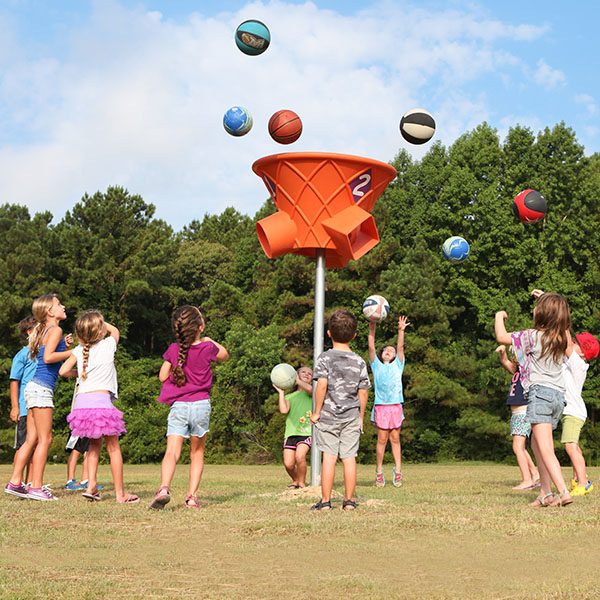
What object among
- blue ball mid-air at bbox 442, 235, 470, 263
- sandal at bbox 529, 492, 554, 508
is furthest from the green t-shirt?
blue ball mid-air at bbox 442, 235, 470, 263

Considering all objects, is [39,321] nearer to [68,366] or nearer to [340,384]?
[68,366]

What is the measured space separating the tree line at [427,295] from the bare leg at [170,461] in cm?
2449

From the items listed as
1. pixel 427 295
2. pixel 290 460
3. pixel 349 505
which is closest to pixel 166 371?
pixel 349 505

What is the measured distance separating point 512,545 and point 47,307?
5.31 metres

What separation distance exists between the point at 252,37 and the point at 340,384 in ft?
15.5

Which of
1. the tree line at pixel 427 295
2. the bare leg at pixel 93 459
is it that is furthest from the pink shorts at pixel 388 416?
the tree line at pixel 427 295

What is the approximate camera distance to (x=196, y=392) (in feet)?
26.0

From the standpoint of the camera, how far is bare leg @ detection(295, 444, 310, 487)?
10.1 meters

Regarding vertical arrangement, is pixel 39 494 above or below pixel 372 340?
below

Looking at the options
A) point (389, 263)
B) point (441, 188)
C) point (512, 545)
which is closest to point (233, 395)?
point (389, 263)

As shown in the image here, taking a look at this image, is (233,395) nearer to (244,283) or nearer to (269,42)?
(244,283)

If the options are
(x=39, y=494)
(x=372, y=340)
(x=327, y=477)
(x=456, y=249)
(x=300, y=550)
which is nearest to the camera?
(x=300, y=550)

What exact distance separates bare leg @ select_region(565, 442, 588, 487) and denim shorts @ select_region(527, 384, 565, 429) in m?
1.08

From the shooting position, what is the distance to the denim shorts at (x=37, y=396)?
8.83 meters
